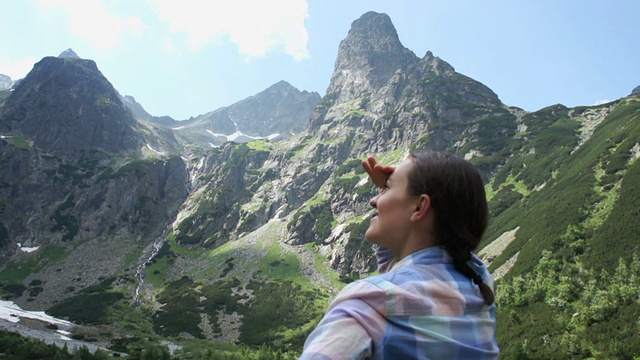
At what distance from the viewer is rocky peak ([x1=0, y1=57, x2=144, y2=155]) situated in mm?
145125

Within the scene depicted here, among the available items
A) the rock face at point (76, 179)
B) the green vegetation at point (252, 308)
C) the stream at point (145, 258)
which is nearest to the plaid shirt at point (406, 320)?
the green vegetation at point (252, 308)

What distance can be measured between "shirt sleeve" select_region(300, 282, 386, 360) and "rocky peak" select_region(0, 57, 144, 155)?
174813 millimetres

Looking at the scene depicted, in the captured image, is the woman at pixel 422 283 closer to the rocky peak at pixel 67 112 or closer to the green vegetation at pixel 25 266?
the green vegetation at pixel 25 266

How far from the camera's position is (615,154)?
58.1 m

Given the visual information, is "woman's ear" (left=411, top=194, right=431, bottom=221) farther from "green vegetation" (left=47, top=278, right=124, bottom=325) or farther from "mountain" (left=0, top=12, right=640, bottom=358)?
"green vegetation" (left=47, top=278, right=124, bottom=325)

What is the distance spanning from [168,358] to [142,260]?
77.9 metres

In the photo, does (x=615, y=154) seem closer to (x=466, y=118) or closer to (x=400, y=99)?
(x=466, y=118)

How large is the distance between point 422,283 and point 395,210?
571mm

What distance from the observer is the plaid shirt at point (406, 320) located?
1.45m

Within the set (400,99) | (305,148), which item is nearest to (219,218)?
(305,148)

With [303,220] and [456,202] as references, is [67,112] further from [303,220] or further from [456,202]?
[456,202]

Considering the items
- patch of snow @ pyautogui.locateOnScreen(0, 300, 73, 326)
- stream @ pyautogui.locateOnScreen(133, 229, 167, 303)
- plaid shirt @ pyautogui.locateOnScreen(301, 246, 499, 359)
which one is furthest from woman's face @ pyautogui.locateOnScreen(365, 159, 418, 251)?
stream @ pyautogui.locateOnScreen(133, 229, 167, 303)

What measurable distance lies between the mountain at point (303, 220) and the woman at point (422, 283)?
1209 inches

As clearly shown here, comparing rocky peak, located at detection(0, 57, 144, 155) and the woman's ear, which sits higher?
rocky peak, located at detection(0, 57, 144, 155)
